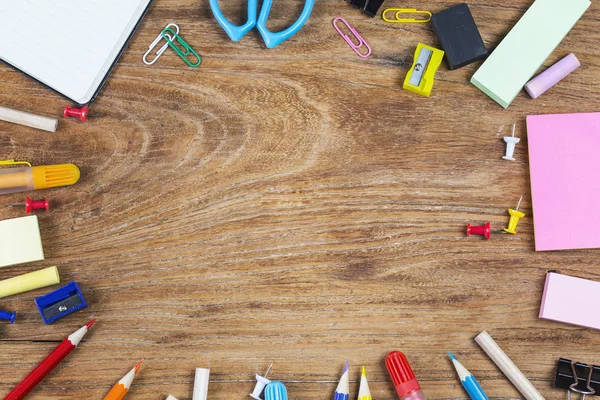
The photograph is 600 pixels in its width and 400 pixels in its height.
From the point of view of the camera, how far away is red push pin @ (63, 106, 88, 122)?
0.86 m

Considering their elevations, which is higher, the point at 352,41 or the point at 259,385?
the point at 352,41

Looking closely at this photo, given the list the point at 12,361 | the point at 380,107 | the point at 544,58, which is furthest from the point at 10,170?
the point at 544,58

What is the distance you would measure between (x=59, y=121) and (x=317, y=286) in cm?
45

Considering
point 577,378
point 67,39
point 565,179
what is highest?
point 67,39

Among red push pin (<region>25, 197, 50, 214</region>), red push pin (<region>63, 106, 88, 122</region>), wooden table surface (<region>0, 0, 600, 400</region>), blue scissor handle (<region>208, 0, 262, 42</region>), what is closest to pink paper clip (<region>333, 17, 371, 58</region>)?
wooden table surface (<region>0, 0, 600, 400</region>)

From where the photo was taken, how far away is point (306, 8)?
0.87 metres

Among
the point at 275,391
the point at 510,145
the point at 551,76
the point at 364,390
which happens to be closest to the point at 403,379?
the point at 364,390

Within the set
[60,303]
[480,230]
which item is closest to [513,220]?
[480,230]

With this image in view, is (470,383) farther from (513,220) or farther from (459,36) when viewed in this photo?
(459,36)

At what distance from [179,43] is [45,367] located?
502 millimetres

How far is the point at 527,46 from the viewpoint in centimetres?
88

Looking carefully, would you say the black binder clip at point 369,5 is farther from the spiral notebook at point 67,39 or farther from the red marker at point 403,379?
the red marker at point 403,379

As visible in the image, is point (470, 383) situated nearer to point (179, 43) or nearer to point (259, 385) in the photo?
point (259, 385)

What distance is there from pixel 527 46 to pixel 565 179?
20cm
